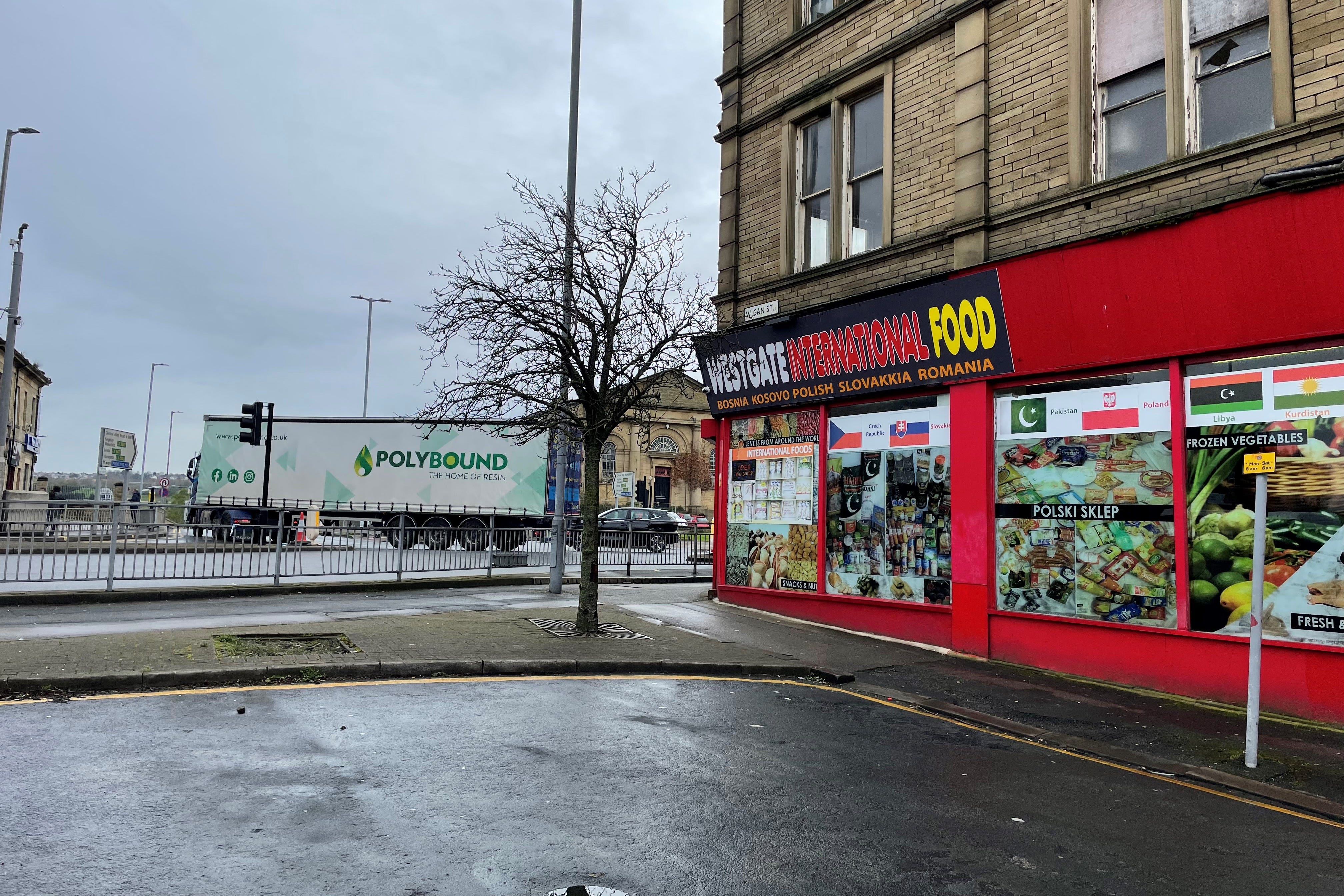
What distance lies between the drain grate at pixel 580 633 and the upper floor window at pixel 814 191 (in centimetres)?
623

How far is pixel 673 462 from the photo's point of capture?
226 ft

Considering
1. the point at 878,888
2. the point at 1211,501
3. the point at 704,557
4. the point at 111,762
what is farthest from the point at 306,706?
the point at 704,557

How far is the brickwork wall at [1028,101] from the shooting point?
9805 mm

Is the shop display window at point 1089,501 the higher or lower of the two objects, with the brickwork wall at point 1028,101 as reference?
lower

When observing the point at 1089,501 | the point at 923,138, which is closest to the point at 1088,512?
the point at 1089,501

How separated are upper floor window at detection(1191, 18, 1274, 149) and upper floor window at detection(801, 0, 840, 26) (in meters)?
5.88

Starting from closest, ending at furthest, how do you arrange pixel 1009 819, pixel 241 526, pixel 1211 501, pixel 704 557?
1. pixel 1009 819
2. pixel 1211 501
3. pixel 241 526
4. pixel 704 557

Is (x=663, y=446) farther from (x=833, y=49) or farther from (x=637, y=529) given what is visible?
(x=833, y=49)

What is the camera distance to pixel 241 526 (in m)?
14.7

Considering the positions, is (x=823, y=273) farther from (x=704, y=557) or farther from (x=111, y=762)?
(x=704, y=557)

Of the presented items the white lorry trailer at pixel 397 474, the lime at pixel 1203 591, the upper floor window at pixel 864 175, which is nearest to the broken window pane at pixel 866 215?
the upper floor window at pixel 864 175

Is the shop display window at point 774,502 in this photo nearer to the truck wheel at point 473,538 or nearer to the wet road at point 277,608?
the wet road at point 277,608

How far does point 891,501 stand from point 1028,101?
5.13 m

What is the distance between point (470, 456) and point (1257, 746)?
2408 centimetres
